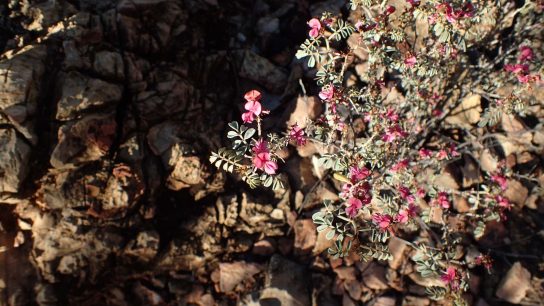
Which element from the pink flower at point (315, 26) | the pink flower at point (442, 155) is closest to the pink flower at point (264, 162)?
the pink flower at point (315, 26)

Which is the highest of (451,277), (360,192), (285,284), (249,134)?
(249,134)

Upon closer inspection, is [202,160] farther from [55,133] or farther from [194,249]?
[55,133]

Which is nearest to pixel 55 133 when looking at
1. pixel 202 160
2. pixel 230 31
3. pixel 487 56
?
pixel 202 160

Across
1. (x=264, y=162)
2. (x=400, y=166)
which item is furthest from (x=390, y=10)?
(x=264, y=162)

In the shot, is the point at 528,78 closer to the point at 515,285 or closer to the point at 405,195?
the point at 405,195

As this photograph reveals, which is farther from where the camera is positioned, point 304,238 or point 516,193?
point 516,193

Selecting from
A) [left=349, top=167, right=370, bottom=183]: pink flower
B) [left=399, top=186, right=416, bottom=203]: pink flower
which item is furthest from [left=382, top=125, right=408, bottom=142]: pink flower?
[left=349, top=167, right=370, bottom=183]: pink flower

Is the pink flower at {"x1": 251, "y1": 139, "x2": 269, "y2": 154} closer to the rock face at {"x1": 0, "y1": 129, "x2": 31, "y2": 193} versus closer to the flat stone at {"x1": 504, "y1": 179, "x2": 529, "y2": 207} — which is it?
the rock face at {"x1": 0, "y1": 129, "x2": 31, "y2": 193}
